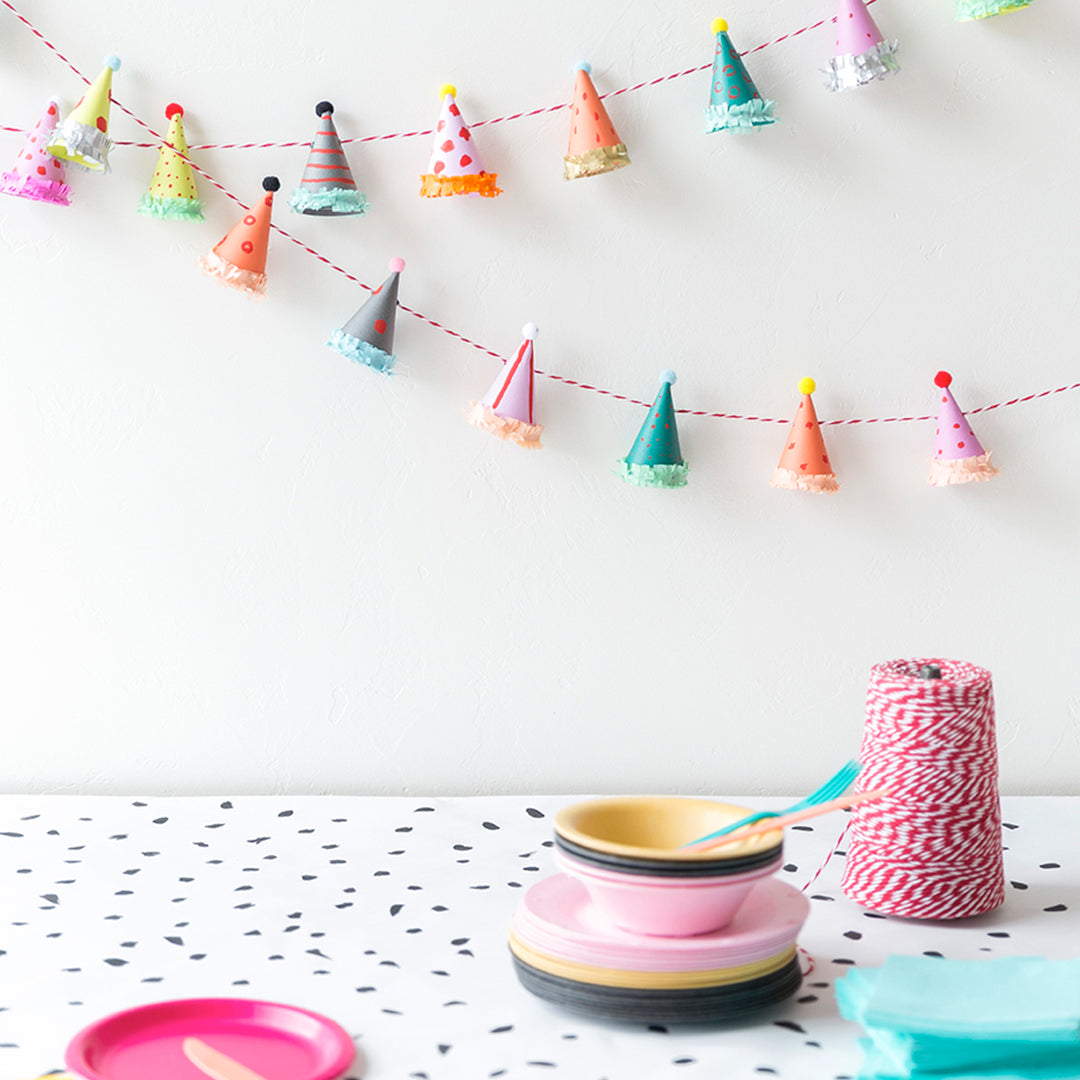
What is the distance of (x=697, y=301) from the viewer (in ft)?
4.17

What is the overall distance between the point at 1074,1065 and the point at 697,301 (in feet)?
2.66

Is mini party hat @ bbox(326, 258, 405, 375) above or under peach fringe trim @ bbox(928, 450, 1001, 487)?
above

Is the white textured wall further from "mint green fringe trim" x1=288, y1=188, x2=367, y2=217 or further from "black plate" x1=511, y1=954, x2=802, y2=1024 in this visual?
"black plate" x1=511, y1=954, x2=802, y2=1024

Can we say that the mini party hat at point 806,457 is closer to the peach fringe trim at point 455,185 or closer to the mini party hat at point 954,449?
the mini party hat at point 954,449

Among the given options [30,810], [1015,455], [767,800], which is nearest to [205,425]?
[30,810]

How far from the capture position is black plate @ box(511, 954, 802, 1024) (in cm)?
77

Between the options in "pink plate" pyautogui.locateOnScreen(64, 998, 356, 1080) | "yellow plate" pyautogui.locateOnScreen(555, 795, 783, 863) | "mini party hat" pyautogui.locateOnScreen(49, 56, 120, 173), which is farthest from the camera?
"mini party hat" pyautogui.locateOnScreen(49, 56, 120, 173)

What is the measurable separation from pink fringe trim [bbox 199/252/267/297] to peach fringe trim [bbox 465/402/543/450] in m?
0.26

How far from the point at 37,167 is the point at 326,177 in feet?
0.95

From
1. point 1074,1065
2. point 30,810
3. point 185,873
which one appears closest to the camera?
point 1074,1065

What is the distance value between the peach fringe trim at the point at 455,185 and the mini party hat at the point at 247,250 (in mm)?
154

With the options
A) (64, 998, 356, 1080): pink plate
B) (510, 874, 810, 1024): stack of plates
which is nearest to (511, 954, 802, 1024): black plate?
(510, 874, 810, 1024): stack of plates

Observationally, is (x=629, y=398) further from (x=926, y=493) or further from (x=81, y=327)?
(x=81, y=327)

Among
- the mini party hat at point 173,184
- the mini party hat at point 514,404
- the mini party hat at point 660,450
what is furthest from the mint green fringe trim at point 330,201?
the mini party hat at point 660,450
